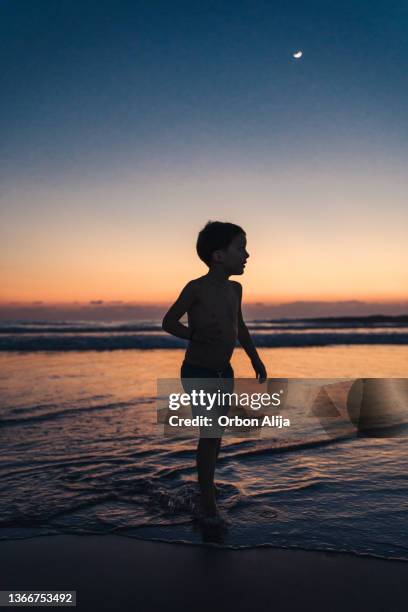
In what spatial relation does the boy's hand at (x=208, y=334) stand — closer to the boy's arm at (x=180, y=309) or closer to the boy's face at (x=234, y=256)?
the boy's arm at (x=180, y=309)

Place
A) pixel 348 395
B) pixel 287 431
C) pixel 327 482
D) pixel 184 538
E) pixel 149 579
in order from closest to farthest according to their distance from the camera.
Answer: pixel 149 579 < pixel 184 538 < pixel 327 482 < pixel 287 431 < pixel 348 395

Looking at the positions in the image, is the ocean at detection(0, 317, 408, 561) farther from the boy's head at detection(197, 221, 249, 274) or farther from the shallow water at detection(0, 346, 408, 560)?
the boy's head at detection(197, 221, 249, 274)

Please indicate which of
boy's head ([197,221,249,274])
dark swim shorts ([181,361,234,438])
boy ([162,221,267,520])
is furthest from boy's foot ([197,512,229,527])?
boy's head ([197,221,249,274])

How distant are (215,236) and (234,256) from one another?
0.19 meters

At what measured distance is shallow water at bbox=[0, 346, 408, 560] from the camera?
293 centimetres

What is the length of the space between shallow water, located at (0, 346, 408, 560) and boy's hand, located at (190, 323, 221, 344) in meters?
1.19

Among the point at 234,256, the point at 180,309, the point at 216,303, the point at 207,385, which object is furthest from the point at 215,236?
the point at 207,385

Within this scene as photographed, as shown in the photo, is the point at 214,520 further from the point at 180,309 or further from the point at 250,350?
the point at 180,309

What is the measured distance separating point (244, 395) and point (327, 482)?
13.9ft

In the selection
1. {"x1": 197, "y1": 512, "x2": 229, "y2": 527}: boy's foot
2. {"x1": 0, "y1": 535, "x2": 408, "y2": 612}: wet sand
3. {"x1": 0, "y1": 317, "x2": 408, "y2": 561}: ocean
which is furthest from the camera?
{"x1": 197, "y1": 512, "x2": 229, "y2": 527}: boy's foot

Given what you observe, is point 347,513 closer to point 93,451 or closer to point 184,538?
point 184,538

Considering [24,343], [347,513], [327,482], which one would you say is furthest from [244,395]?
[24,343]

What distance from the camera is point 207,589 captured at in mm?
2316

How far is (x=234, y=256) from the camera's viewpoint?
3.30 m
